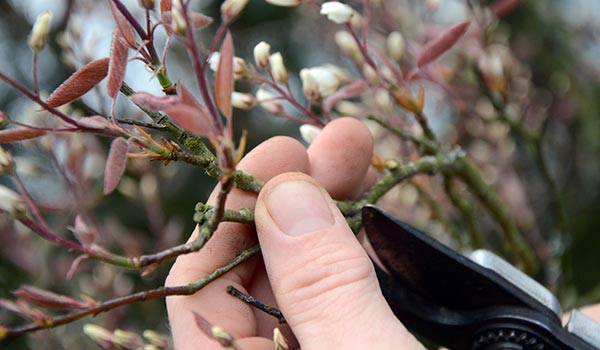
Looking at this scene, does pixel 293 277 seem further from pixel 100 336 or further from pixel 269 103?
pixel 269 103

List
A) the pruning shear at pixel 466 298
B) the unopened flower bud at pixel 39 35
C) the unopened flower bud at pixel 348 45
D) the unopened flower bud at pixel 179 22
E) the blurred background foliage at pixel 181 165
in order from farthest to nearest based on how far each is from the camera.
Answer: the blurred background foliage at pixel 181 165, the unopened flower bud at pixel 348 45, the pruning shear at pixel 466 298, the unopened flower bud at pixel 39 35, the unopened flower bud at pixel 179 22

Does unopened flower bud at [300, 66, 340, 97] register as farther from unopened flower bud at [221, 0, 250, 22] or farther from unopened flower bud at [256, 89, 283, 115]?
unopened flower bud at [221, 0, 250, 22]

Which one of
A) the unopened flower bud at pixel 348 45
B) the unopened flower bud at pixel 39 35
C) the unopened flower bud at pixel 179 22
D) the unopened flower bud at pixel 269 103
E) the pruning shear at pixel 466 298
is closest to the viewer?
the unopened flower bud at pixel 179 22

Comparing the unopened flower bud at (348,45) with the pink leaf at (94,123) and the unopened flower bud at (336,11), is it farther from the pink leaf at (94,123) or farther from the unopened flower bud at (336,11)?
the pink leaf at (94,123)

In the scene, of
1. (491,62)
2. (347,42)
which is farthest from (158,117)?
(491,62)

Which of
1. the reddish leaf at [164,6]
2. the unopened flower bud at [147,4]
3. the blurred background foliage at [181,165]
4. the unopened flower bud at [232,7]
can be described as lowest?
the blurred background foliage at [181,165]

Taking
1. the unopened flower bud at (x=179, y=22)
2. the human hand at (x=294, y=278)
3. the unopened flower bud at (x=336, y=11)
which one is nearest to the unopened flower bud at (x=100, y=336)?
the human hand at (x=294, y=278)

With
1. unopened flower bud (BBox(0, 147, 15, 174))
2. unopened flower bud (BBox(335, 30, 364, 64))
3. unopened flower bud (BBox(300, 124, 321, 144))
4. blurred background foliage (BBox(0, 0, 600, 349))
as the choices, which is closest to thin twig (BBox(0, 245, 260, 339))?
unopened flower bud (BBox(0, 147, 15, 174))

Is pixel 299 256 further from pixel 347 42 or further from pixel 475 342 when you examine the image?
pixel 347 42
